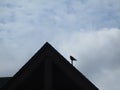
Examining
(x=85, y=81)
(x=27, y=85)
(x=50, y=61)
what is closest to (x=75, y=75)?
(x=85, y=81)

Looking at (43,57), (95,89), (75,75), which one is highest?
(43,57)

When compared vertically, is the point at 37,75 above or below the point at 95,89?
above

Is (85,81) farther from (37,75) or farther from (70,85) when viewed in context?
(37,75)

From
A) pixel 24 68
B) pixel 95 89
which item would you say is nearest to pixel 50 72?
pixel 24 68

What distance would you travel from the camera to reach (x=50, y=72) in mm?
14773

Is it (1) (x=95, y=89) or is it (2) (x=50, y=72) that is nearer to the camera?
(1) (x=95, y=89)

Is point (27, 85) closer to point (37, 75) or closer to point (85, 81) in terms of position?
point (37, 75)

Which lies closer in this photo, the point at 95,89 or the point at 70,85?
the point at 95,89

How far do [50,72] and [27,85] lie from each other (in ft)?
4.82

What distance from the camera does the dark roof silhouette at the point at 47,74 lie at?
1441 cm

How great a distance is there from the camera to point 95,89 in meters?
13.8

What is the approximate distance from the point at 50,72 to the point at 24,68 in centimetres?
142

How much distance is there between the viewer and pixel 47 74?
14773 millimetres

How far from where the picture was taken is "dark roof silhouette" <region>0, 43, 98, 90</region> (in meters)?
14.4
